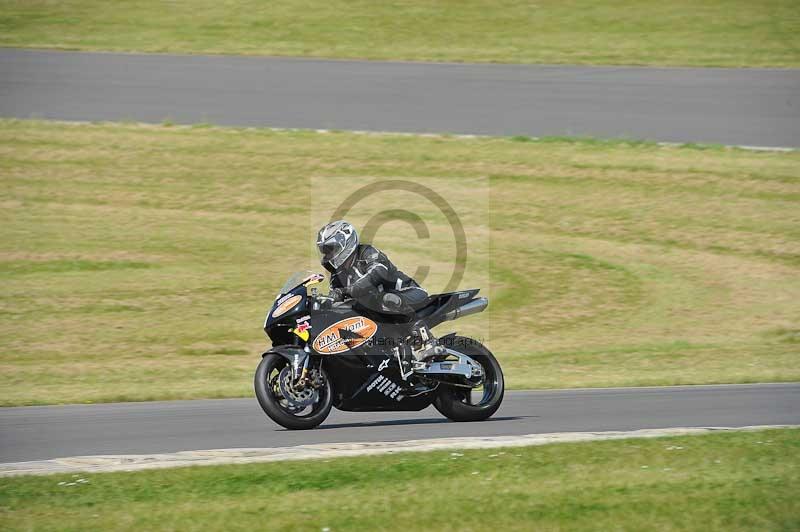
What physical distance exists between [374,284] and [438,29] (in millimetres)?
23239

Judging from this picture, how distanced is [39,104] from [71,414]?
15.4m

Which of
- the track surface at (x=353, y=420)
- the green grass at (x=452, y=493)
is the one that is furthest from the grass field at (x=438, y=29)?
the green grass at (x=452, y=493)

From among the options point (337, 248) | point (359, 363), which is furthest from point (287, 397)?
point (337, 248)

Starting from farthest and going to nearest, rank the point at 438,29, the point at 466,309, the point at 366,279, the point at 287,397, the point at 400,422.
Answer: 1. the point at 438,29
2. the point at 400,422
3. the point at 466,309
4. the point at 366,279
5. the point at 287,397

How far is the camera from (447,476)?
852 centimetres

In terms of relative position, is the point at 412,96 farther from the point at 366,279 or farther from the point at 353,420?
the point at 366,279

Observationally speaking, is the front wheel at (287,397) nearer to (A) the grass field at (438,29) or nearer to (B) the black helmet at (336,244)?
(B) the black helmet at (336,244)

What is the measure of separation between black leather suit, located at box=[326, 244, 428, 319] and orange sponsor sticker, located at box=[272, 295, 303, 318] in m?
0.51

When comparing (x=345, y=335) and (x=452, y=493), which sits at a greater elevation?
(x=345, y=335)

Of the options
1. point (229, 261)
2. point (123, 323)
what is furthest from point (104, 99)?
point (123, 323)

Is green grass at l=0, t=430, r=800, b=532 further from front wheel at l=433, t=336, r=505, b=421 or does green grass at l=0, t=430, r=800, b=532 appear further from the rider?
the rider

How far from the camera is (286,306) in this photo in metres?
10.1

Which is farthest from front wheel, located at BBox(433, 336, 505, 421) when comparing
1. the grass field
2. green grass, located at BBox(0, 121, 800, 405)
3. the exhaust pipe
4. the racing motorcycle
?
the grass field

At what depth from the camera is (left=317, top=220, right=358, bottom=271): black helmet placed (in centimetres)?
1036
